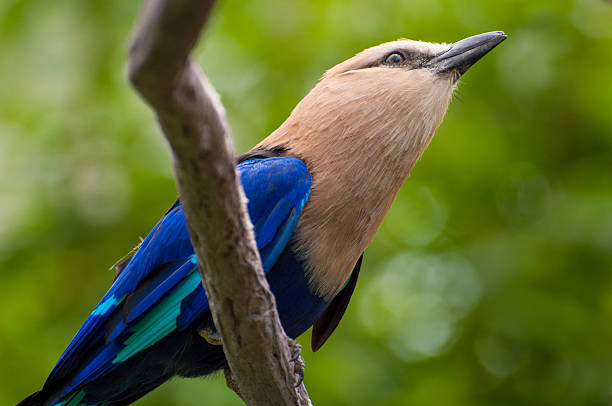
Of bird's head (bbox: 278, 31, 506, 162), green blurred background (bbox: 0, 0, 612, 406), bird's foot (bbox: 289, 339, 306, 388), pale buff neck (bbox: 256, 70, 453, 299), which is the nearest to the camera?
bird's foot (bbox: 289, 339, 306, 388)

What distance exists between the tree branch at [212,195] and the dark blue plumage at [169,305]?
1.78 feet

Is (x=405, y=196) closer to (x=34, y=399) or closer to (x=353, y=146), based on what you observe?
(x=353, y=146)

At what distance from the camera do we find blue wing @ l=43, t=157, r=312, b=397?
320 cm

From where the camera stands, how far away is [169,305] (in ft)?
10.5

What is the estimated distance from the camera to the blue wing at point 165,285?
3.20m

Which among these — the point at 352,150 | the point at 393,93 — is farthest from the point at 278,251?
the point at 393,93

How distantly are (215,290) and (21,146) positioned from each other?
3.38 meters

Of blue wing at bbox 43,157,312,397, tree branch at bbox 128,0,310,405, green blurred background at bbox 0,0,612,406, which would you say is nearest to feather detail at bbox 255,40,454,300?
blue wing at bbox 43,157,312,397

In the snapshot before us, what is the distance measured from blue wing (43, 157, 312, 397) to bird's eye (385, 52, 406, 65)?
38.2 inches

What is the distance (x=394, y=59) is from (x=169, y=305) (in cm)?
193

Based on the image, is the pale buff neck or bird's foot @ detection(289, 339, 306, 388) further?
the pale buff neck

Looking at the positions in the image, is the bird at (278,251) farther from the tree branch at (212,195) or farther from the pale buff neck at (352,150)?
the tree branch at (212,195)

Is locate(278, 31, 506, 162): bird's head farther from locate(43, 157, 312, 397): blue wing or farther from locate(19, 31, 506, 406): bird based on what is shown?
locate(43, 157, 312, 397): blue wing

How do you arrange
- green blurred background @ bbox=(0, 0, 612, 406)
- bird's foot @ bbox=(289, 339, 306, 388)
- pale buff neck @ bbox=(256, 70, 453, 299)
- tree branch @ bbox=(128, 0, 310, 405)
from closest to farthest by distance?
1. tree branch @ bbox=(128, 0, 310, 405)
2. bird's foot @ bbox=(289, 339, 306, 388)
3. pale buff neck @ bbox=(256, 70, 453, 299)
4. green blurred background @ bbox=(0, 0, 612, 406)
